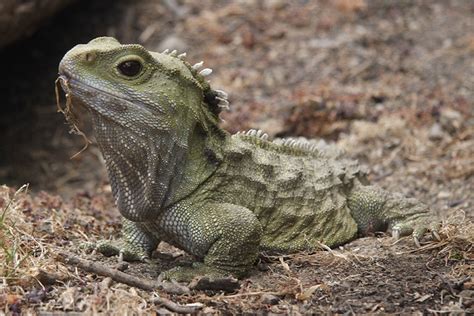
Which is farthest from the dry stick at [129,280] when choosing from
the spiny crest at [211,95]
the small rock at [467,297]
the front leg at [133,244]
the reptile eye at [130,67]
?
the small rock at [467,297]

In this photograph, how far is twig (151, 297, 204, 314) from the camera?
17.2ft

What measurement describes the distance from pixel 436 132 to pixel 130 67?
589cm

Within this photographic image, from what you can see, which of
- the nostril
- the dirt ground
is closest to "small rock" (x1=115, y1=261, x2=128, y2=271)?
the dirt ground

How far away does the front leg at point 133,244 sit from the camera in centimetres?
648

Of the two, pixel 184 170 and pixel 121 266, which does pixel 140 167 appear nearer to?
pixel 184 170

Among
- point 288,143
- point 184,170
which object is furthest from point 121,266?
point 288,143

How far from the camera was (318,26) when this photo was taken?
13758 mm

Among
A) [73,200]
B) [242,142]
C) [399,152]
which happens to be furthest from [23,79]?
[242,142]

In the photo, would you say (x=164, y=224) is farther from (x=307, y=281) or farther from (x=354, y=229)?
(x=354, y=229)

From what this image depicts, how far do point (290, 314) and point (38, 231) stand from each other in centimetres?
272

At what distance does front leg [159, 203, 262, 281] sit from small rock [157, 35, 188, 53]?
7.52 metres

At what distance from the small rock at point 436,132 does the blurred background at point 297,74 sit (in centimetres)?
2

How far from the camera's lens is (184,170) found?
6121 mm

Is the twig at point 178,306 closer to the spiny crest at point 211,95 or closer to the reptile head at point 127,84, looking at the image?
the reptile head at point 127,84
